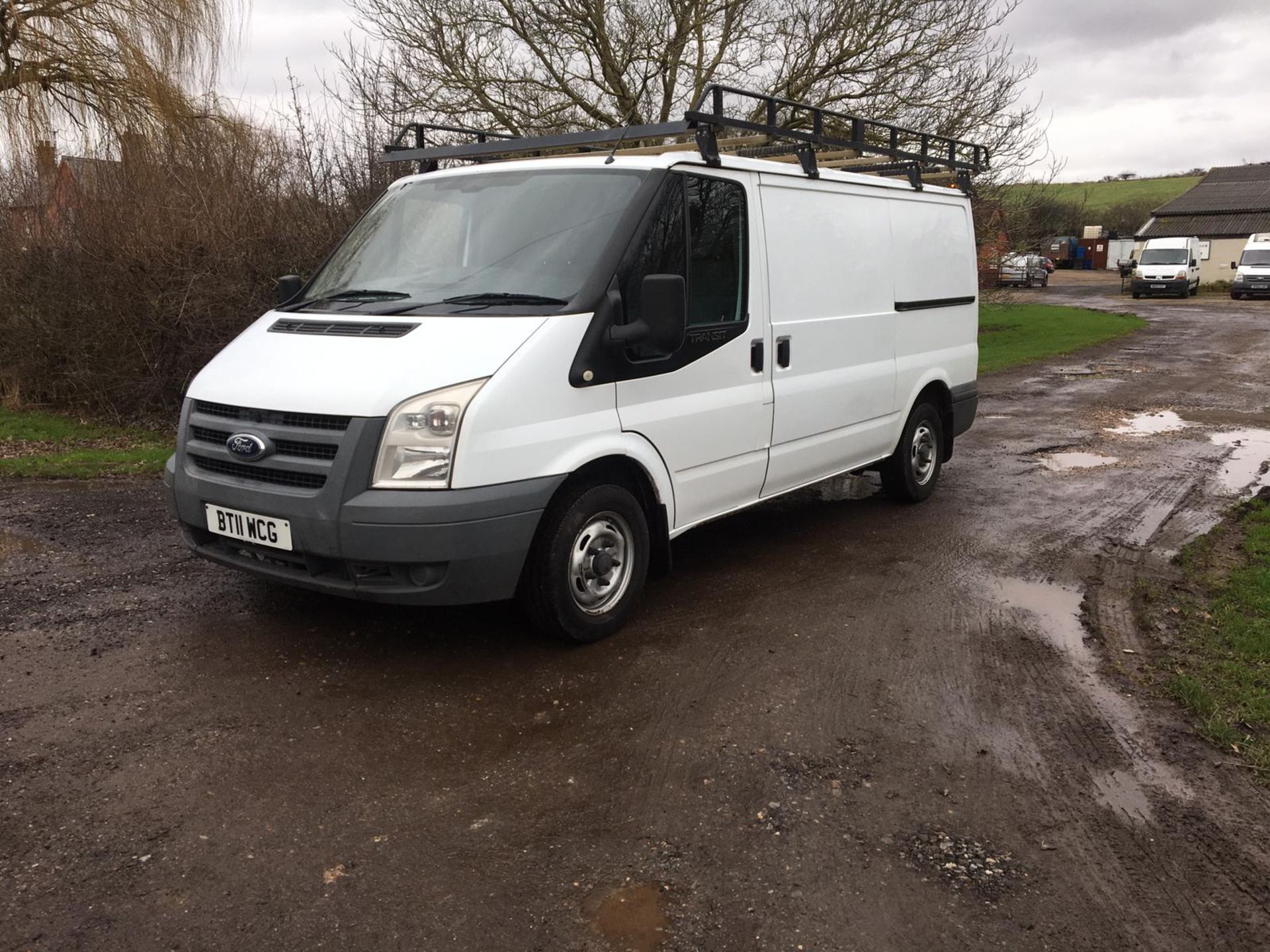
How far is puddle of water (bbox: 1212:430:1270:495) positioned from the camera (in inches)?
330

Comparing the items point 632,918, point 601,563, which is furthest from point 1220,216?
point 632,918

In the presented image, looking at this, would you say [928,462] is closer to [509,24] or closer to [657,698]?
[657,698]

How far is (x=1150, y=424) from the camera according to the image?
449 inches

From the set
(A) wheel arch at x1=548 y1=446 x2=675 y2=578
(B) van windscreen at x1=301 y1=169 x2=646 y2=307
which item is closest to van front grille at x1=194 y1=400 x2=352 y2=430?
(B) van windscreen at x1=301 y1=169 x2=646 y2=307

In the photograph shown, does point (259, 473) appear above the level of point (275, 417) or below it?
below

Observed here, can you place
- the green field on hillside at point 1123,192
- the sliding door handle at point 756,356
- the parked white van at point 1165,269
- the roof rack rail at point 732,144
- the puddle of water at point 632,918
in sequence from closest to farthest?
the puddle of water at point 632,918 → the roof rack rail at point 732,144 → the sliding door handle at point 756,356 → the parked white van at point 1165,269 → the green field on hillside at point 1123,192

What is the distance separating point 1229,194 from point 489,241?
6963 centimetres

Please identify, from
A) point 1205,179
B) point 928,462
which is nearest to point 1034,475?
point 928,462

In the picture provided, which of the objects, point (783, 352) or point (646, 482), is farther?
point (783, 352)

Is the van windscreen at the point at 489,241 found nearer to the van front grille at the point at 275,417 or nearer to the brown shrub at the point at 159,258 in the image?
the van front grille at the point at 275,417

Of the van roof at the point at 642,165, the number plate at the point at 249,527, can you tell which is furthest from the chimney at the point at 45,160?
the number plate at the point at 249,527

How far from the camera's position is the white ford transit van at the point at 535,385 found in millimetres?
4156

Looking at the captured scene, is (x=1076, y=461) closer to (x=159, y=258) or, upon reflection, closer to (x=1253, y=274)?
(x=159, y=258)

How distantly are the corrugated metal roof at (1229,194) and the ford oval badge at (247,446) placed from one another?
66477 millimetres
